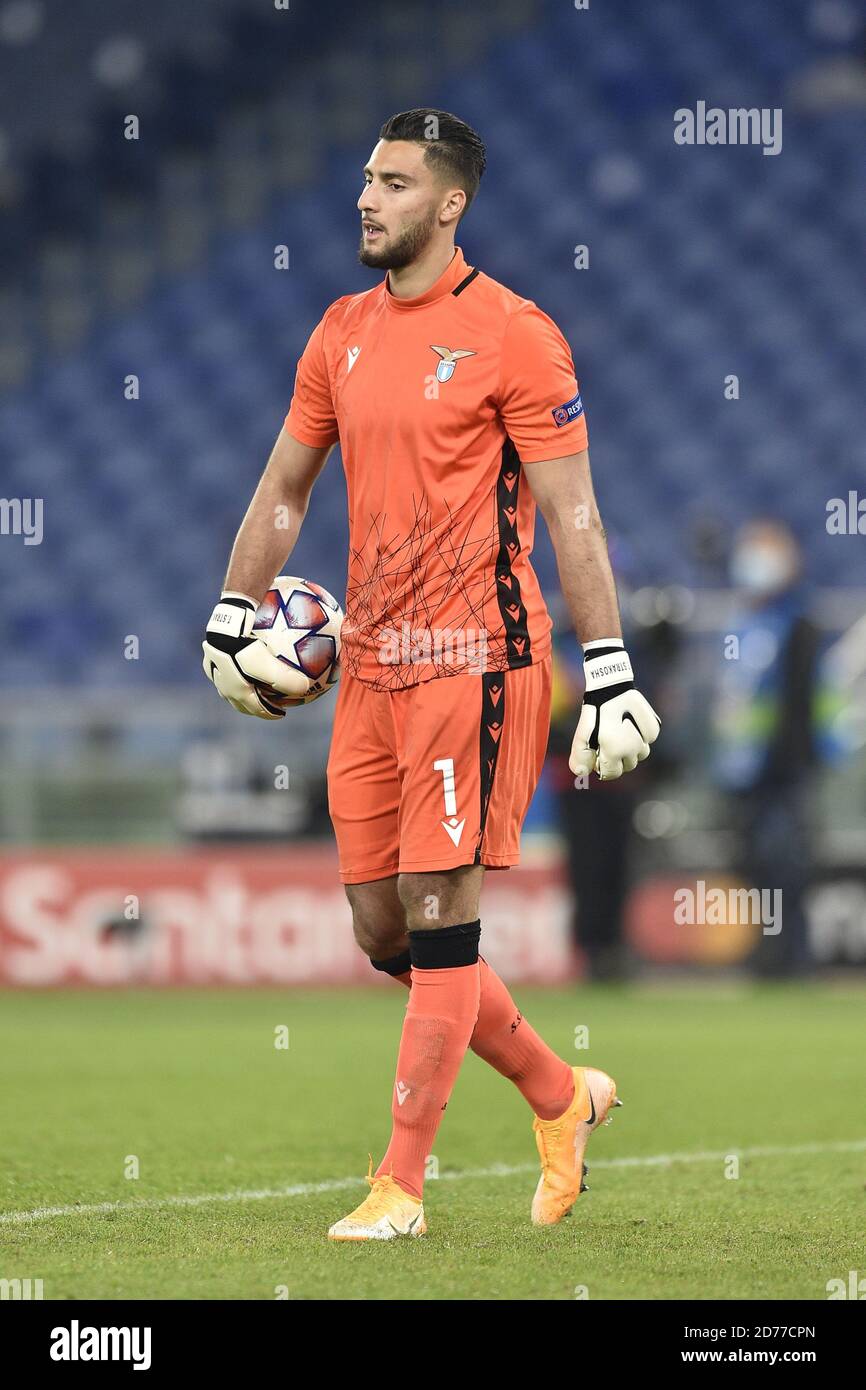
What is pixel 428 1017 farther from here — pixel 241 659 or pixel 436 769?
pixel 241 659

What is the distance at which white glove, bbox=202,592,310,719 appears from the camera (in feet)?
13.5

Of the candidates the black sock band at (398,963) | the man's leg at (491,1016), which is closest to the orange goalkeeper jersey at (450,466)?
the man's leg at (491,1016)

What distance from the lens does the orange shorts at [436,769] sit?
12.5ft

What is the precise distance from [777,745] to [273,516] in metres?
5.84

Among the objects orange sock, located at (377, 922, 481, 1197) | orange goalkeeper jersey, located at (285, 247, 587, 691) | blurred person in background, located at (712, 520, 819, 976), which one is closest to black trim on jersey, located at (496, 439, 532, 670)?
orange goalkeeper jersey, located at (285, 247, 587, 691)

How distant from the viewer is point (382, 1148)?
516 centimetres

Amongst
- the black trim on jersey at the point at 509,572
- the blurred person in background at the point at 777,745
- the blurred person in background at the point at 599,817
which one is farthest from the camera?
the blurred person in background at the point at 777,745

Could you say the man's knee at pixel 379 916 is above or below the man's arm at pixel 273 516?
below

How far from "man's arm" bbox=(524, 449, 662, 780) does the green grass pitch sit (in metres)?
0.93

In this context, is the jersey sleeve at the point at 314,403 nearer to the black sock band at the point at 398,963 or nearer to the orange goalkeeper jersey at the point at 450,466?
the orange goalkeeper jersey at the point at 450,466

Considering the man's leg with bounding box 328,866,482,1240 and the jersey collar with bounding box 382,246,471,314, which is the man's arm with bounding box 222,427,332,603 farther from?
the man's leg with bounding box 328,866,482,1240

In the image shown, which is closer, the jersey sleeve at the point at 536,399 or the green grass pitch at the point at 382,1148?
the green grass pitch at the point at 382,1148

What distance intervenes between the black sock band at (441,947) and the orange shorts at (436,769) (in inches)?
5.1

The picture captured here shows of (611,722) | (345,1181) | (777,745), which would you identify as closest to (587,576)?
(611,722)
